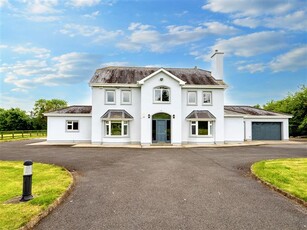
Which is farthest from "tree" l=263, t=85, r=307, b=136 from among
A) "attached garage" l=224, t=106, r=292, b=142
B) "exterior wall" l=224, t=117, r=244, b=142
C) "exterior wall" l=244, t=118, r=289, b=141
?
"exterior wall" l=224, t=117, r=244, b=142

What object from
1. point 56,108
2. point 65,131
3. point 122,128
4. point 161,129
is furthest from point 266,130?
point 56,108

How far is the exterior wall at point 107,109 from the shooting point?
23438 mm

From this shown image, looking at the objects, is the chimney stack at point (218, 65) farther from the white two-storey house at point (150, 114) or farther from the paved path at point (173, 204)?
the paved path at point (173, 204)

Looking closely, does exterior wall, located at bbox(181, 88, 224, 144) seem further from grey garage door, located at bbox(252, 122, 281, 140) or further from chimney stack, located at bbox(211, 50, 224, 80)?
grey garage door, located at bbox(252, 122, 281, 140)

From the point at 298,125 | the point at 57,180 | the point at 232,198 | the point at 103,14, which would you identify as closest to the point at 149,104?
the point at 103,14

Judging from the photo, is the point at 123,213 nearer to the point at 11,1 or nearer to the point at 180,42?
the point at 11,1

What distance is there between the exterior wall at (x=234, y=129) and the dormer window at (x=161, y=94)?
7946mm

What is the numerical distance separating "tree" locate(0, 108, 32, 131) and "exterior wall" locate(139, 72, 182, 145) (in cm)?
5258

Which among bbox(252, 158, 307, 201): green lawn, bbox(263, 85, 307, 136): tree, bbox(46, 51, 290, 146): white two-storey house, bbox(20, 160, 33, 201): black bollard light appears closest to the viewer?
bbox(20, 160, 33, 201): black bollard light

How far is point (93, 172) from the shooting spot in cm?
962

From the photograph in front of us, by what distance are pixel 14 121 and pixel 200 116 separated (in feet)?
191

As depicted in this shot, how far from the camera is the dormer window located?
76.8ft

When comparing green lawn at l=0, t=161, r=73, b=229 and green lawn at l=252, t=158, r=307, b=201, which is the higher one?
green lawn at l=0, t=161, r=73, b=229

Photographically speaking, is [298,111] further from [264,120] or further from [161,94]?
[161,94]
